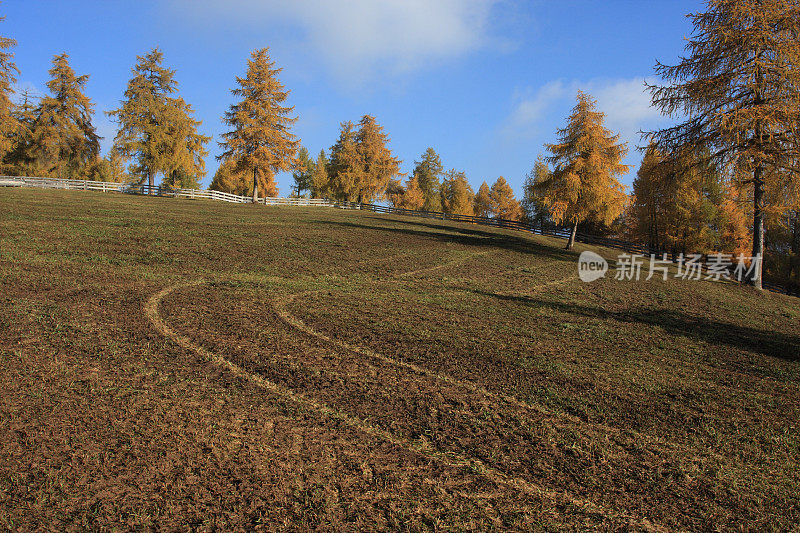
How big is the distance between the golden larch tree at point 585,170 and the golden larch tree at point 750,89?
7787 millimetres

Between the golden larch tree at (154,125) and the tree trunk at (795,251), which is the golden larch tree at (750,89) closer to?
the tree trunk at (795,251)

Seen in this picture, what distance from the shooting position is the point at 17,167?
5375 centimetres

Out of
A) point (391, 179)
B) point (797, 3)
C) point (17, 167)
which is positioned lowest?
point (17, 167)

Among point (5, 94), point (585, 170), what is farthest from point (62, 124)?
point (585, 170)

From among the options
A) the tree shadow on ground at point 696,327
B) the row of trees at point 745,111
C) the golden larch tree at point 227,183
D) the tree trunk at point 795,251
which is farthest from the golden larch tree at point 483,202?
the tree shadow on ground at point 696,327

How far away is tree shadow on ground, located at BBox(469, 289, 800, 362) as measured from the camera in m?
12.1

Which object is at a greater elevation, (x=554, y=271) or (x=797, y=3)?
(x=797, y=3)

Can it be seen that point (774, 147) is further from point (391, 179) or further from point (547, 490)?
point (391, 179)

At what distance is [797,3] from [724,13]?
2.63m

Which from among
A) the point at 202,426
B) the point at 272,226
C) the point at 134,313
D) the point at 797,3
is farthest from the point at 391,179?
the point at 202,426

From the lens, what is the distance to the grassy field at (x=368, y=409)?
14.6ft

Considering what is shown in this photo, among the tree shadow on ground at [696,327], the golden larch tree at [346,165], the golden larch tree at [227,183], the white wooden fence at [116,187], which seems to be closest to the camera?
the tree shadow on ground at [696,327]

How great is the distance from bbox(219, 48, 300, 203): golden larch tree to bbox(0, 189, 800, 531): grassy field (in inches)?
1327

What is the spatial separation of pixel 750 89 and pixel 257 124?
1592 inches
